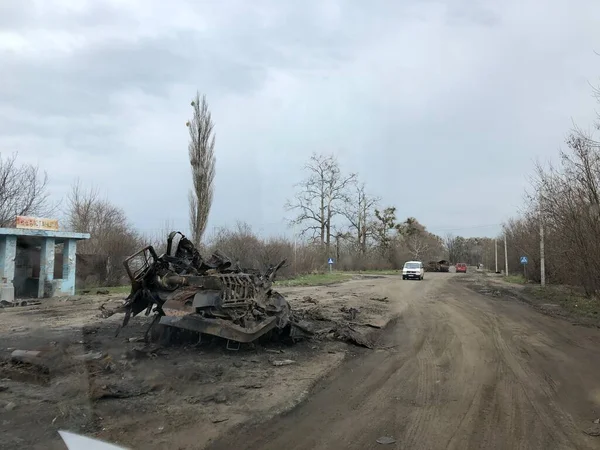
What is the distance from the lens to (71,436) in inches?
189

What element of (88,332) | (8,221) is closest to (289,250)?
(8,221)

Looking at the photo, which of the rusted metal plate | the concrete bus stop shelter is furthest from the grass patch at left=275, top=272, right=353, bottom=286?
the rusted metal plate

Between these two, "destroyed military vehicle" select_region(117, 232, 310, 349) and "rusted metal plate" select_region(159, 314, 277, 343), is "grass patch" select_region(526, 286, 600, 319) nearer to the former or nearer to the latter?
"destroyed military vehicle" select_region(117, 232, 310, 349)

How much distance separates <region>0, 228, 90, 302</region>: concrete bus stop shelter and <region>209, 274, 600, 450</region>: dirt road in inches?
668

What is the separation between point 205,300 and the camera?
8719 mm

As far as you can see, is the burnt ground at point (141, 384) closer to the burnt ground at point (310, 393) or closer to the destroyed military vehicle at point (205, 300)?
the burnt ground at point (310, 393)

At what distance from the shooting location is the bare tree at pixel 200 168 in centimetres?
3353

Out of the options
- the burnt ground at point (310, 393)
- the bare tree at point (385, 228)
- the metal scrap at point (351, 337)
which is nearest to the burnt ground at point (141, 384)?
the burnt ground at point (310, 393)

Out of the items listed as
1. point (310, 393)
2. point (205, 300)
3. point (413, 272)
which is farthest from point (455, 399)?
point (413, 272)

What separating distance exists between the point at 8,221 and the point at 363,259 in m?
53.0

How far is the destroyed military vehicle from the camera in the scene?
8.66 m

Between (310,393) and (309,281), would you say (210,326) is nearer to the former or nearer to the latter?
(310,393)

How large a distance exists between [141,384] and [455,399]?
4534 millimetres

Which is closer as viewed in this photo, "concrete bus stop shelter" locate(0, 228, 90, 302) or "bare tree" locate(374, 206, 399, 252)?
"concrete bus stop shelter" locate(0, 228, 90, 302)
